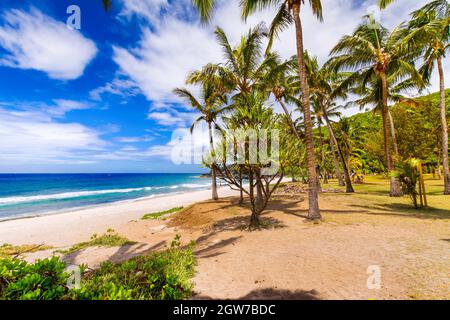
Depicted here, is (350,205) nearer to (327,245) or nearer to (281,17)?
(327,245)

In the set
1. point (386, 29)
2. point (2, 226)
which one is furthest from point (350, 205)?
point (2, 226)

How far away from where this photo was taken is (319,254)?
5.50 m

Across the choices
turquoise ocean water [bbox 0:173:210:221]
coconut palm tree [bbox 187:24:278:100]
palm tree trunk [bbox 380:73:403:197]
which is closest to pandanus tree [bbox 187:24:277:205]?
coconut palm tree [bbox 187:24:278:100]

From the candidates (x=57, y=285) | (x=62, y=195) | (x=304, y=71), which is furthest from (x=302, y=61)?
(x=62, y=195)

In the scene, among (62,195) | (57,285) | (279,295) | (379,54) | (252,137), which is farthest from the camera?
(62,195)

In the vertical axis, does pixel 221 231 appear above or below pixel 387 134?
below

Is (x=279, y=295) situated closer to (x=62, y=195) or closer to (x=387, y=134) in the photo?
(x=387, y=134)

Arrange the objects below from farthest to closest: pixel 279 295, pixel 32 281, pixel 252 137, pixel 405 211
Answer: pixel 405 211
pixel 252 137
pixel 279 295
pixel 32 281

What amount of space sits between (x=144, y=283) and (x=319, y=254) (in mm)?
4220

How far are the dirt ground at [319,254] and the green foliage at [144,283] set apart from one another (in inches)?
13.6

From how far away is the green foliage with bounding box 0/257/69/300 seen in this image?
2247 mm

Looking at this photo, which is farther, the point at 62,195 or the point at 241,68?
the point at 62,195

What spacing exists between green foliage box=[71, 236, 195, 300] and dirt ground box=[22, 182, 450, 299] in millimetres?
346

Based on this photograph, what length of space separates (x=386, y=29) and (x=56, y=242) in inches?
903
